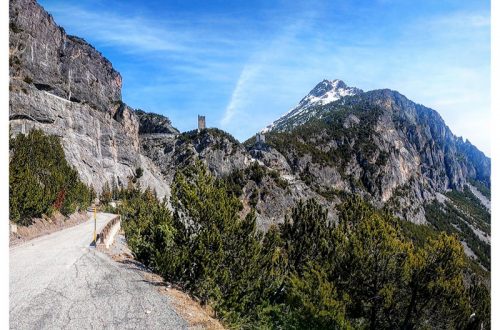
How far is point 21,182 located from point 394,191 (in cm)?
19512

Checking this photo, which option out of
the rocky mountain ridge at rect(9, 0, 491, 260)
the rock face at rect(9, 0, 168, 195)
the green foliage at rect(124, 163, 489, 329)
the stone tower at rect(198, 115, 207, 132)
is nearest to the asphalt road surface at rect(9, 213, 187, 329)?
the green foliage at rect(124, 163, 489, 329)

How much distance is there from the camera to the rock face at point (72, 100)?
7188 centimetres

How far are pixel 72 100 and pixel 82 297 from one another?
85.3m

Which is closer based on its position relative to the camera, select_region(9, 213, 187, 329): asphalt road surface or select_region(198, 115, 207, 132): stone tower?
select_region(9, 213, 187, 329): asphalt road surface

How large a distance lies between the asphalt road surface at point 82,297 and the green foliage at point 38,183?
10772mm

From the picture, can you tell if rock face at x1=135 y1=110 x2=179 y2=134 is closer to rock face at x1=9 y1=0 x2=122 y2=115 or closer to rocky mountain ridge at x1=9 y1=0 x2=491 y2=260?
rocky mountain ridge at x1=9 y1=0 x2=491 y2=260

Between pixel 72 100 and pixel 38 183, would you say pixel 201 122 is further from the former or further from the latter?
pixel 38 183

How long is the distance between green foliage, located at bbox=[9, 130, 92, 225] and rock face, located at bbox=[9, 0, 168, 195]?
19720 mm

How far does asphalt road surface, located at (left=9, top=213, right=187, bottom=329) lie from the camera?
1036 centimetres

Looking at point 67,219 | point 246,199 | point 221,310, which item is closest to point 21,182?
point 67,219

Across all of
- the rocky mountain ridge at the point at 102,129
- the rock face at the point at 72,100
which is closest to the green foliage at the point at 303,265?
the rocky mountain ridge at the point at 102,129

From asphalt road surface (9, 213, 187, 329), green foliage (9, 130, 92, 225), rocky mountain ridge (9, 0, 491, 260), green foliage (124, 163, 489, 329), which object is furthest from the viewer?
rocky mountain ridge (9, 0, 491, 260)

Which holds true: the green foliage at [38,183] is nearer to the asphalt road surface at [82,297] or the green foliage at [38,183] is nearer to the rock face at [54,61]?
the asphalt road surface at [82,297]

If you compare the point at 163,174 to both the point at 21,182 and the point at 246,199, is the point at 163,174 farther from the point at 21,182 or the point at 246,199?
the point at 21,182
